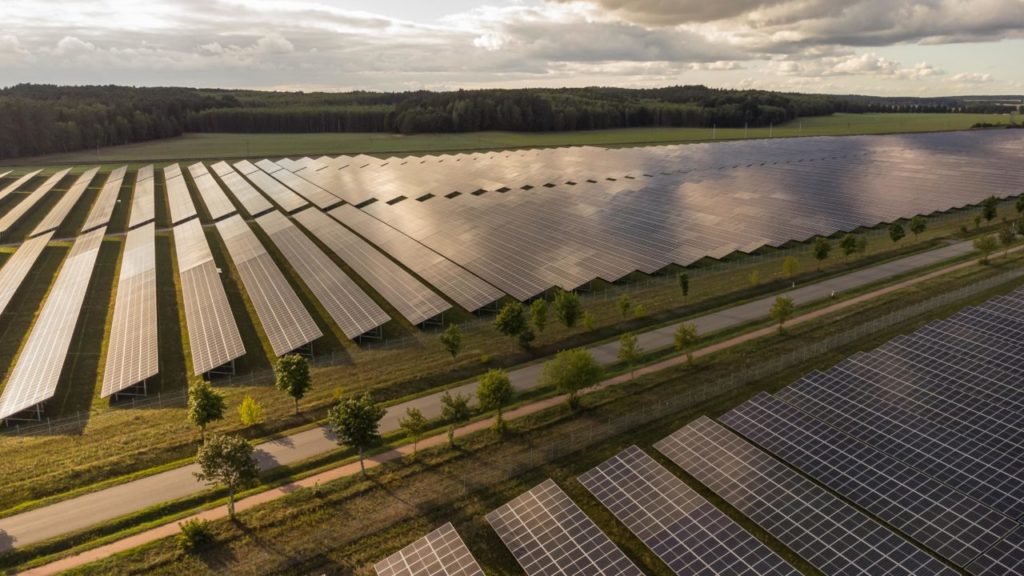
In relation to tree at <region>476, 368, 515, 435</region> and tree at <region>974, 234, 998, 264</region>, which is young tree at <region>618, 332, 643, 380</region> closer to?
tree at <region>476, 368, 515, 435</region>

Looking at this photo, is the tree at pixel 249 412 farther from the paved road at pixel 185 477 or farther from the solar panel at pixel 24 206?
the solar panel at pixel 24 206

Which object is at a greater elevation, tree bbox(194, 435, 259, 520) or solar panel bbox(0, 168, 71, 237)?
solar panel bbox(0, 168, 71, 237)

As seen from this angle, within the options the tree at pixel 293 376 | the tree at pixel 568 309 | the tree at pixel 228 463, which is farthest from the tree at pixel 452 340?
the tree at pixel 228 463

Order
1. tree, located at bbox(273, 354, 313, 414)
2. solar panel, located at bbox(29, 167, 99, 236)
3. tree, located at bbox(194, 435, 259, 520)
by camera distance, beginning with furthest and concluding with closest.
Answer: solar panel, located at bbox(29, 167, 99, 236)
tree, located at bbox(273, 354, 313, 414)
tree, located at bbox(194, 435, 259, 520)

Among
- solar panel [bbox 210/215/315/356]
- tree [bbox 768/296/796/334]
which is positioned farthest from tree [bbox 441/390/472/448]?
tree [bbox 768/296/796/334]

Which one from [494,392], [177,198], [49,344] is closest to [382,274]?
[49,344]
